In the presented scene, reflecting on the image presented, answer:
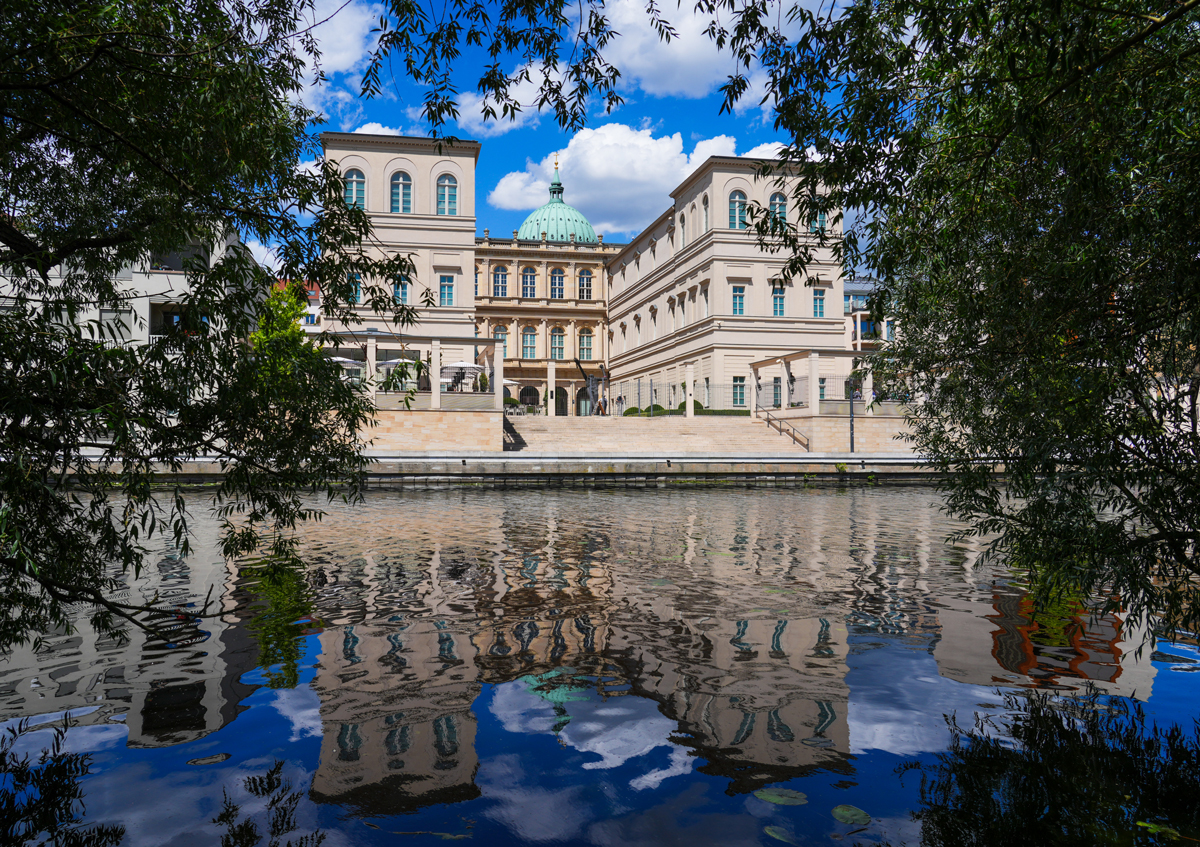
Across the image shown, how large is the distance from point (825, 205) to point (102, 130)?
4659mm

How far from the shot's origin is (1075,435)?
4.92 m

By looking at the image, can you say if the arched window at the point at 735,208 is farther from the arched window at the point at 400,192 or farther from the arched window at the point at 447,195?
the arched window at the point at 400,192

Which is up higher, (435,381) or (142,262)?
(435,381)

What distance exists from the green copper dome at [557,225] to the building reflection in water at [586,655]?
2403 inches

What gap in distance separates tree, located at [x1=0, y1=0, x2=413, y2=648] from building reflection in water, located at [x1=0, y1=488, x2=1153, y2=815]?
96 centimetres

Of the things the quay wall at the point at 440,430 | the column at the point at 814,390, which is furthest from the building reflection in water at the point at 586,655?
the column at the point at 814,390

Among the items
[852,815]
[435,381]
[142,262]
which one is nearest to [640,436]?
[435,381]

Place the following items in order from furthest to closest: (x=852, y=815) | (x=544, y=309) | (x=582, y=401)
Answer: (x=582, y=401) → (x=544, y=309) → (x=852, y=815)

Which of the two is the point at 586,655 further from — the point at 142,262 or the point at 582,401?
the point at 582,401

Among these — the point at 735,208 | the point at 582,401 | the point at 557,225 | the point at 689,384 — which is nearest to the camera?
the point at 735,208

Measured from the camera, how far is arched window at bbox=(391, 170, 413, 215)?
41.8 meters

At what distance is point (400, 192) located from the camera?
137 ft

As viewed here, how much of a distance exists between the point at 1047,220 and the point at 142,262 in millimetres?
6899

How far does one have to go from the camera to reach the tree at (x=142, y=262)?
4.10 meters
